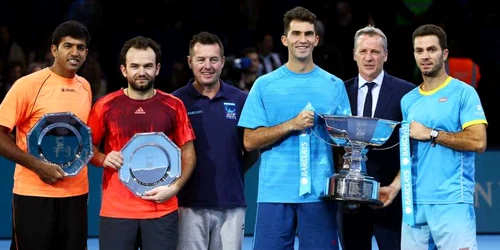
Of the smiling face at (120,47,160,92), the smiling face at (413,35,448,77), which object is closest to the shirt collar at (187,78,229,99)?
the smiling face at (120,47,160,92)

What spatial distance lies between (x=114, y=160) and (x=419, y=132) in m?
2.06

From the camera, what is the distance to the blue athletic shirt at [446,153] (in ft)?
22.9

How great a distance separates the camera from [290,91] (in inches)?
279

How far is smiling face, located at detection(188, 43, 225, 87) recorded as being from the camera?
7371 millimetres

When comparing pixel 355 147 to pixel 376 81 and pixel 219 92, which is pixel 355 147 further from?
pixel 219 92

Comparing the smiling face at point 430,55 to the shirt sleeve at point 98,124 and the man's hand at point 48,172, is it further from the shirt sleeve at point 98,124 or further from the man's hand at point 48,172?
the man's hand at point 48,172

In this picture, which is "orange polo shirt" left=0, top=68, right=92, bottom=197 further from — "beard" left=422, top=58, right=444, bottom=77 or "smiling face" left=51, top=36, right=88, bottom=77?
"beard" left=422, top=58, right=444, bottom=77

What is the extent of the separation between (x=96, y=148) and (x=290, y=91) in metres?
1.38

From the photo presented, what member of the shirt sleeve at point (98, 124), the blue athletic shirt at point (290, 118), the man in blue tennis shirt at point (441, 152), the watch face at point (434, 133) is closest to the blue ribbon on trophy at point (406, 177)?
the man in blue tennis shirt at point (441, 152)

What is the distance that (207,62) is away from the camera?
7.37 m

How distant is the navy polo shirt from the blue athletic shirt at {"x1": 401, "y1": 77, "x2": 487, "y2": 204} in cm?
128

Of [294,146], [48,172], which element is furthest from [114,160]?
[294,146]

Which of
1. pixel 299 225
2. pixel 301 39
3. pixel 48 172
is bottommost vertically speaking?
pixel 299 225

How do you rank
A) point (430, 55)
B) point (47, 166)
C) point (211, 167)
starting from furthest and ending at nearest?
1. point (211, 167)
2. point (430, 55)
3. point (47, 166)
